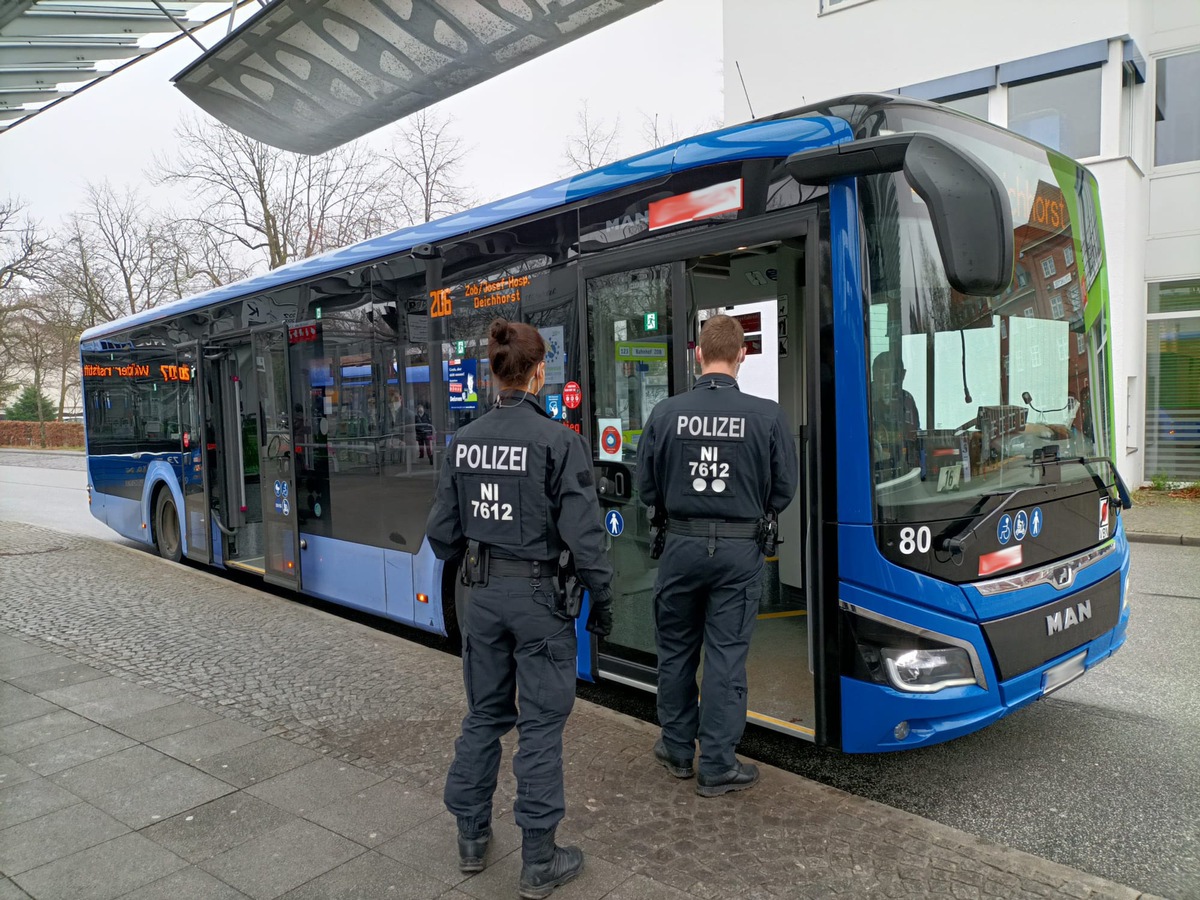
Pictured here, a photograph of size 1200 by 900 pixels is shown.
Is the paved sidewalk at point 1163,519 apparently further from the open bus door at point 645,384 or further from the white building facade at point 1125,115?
the open bus door at point 645,384

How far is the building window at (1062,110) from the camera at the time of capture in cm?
1347

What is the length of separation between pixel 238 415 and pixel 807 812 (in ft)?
22.8

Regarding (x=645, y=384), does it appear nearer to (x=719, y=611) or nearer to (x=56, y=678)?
(x=719, y=611)

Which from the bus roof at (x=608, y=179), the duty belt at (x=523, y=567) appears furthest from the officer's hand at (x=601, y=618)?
the bus roof at (x=608, y=179)

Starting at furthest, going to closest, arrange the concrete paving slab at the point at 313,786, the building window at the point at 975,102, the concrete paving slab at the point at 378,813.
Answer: the building window at the point at 975,102, the concrete paving slab at the point at 313,786, the concrete paving slab at the point at 378,813

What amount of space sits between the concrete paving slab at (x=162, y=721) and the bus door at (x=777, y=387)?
3.06 metres

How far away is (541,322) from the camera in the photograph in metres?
4.96

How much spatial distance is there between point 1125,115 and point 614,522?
1388cm

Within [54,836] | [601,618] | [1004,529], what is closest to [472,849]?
[601,618]

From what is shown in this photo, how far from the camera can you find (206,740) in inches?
173

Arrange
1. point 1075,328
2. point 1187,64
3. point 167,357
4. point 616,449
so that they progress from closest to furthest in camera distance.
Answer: point 1075,328
point 616,449
point 167,357
point 1187,64

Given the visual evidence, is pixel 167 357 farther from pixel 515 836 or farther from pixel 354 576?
pixel 515 836

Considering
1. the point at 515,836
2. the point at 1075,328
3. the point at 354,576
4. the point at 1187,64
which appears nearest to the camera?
the point at 515,836

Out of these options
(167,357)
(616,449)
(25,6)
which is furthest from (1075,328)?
(167,357)
